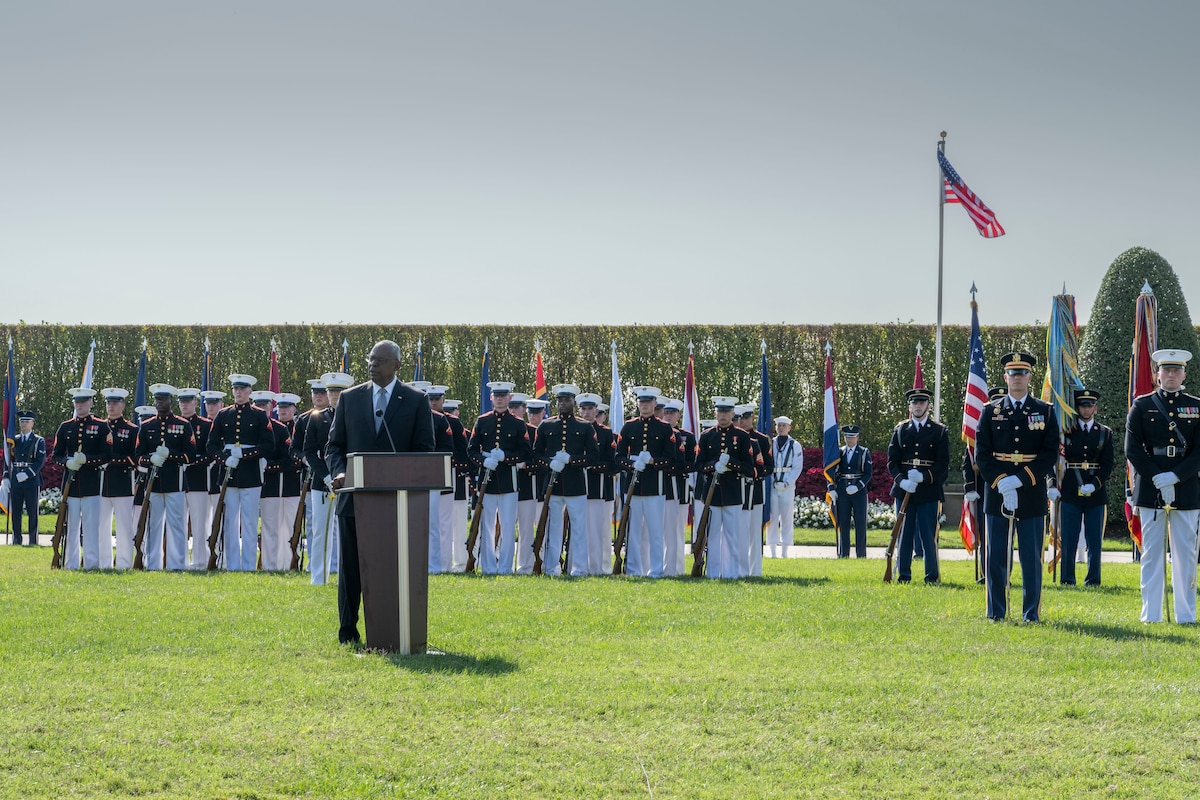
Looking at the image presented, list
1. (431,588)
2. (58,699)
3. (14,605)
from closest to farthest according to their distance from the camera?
(58,699) < (14,605) < (431,588)

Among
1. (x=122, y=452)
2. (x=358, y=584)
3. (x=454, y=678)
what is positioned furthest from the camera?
(x=122, y=452)

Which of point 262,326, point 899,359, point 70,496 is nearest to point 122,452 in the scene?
point 70,496

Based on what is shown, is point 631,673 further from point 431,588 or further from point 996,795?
point 431,588

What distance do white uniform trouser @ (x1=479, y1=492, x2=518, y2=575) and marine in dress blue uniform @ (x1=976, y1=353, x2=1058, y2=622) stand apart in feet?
20.3

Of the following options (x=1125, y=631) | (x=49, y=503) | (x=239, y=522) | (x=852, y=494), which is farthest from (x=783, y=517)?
(x=49, y=503)

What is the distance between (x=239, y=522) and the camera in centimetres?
1475

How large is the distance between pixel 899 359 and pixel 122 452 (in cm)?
1706

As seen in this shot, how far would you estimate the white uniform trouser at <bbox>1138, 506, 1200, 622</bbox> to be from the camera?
32.2 ft

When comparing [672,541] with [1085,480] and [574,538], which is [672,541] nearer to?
[574,538]

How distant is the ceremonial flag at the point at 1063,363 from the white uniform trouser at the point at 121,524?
34.8 feet

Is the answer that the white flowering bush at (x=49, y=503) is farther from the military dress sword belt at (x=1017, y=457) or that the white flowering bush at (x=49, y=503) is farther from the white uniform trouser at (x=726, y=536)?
the military dress sword belt at (x=1017, y=457)

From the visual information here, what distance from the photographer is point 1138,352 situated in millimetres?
12492

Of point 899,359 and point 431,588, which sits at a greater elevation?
point 899,359

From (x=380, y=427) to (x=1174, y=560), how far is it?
20.9 feet
